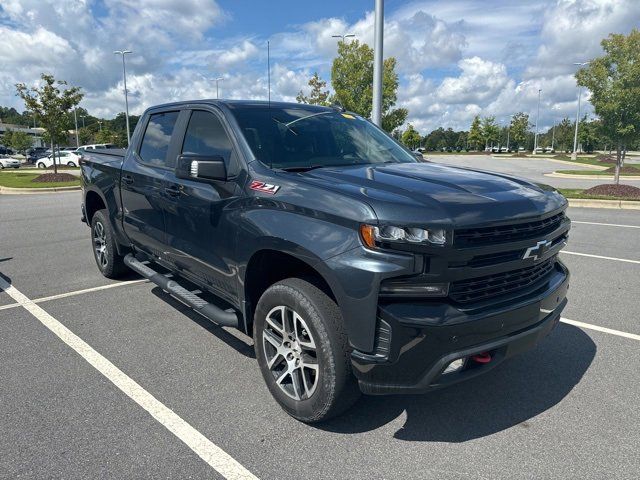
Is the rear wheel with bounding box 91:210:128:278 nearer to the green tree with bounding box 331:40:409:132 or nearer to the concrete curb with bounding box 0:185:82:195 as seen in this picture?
the concrete curb with bounding box 0:185:82:195

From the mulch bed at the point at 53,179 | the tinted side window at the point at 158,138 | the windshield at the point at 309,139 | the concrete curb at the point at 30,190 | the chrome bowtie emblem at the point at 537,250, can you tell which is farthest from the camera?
the mulch bed at the point at 53,179

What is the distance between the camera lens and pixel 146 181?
463 centimetres

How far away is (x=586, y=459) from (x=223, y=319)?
7.78 feet

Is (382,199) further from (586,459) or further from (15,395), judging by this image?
(15,395)

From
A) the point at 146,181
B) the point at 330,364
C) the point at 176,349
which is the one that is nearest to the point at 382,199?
the point at 330,364

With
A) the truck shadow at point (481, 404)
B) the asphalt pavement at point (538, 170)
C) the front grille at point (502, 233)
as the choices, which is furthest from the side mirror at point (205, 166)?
the asphalt pavement at point (538, 170)

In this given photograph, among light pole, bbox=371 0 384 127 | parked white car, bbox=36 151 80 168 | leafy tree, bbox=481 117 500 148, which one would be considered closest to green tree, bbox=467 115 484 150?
leafy tree, bbox=481 117 500 148

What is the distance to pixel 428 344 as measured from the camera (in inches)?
98.9

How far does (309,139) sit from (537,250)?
1.86m

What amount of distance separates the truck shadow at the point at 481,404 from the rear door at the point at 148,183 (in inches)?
93.7

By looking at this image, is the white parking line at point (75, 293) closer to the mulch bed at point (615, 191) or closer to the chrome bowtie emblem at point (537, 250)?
the chrome bowtie emblem at point (537, 250)

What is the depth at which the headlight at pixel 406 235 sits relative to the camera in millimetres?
2518

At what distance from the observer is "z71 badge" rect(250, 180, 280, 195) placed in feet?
10.3

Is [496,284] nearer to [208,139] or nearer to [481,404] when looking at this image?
[481,404]
